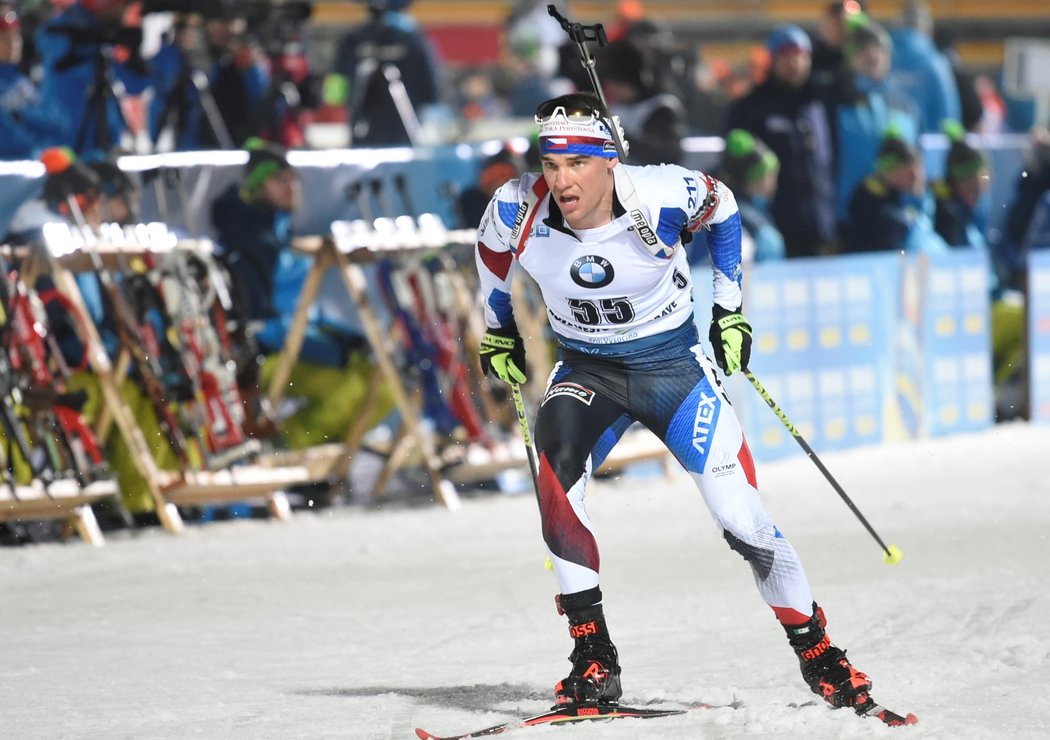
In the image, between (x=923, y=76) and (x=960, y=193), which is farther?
(x=923, y=76)

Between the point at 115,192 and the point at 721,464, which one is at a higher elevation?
the point at 115,192

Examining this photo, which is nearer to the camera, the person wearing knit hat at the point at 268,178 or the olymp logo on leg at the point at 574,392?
the olymp logo on leg at the point at 574,392

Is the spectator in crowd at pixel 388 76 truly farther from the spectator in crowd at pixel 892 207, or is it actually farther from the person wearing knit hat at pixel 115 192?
the spectator in crowd at pixel 892 207

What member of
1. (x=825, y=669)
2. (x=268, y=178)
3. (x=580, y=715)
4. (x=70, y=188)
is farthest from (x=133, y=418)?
(x=825, y=669)

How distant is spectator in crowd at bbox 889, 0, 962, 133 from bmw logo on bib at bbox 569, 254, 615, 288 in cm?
920

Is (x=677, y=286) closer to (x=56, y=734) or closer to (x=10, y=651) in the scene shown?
(x=56, y=734)

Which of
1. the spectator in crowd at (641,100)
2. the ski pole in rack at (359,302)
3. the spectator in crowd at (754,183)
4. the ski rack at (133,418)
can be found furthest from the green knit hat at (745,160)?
the ski rack at (133,418)

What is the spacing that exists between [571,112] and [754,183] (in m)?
6.47

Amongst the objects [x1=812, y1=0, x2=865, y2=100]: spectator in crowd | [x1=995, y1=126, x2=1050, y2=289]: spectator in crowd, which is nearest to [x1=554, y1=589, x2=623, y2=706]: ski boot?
[x1=812, y1=0, x2=865, y2=100]: spectator in crowd

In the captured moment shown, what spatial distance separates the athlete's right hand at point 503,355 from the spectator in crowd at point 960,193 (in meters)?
8.07

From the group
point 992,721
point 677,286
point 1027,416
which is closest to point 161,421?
point 677,286

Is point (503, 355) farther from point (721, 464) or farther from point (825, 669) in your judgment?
point (825, 669)

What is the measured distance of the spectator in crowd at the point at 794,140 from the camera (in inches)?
479

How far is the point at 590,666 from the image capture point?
5.41 meters
